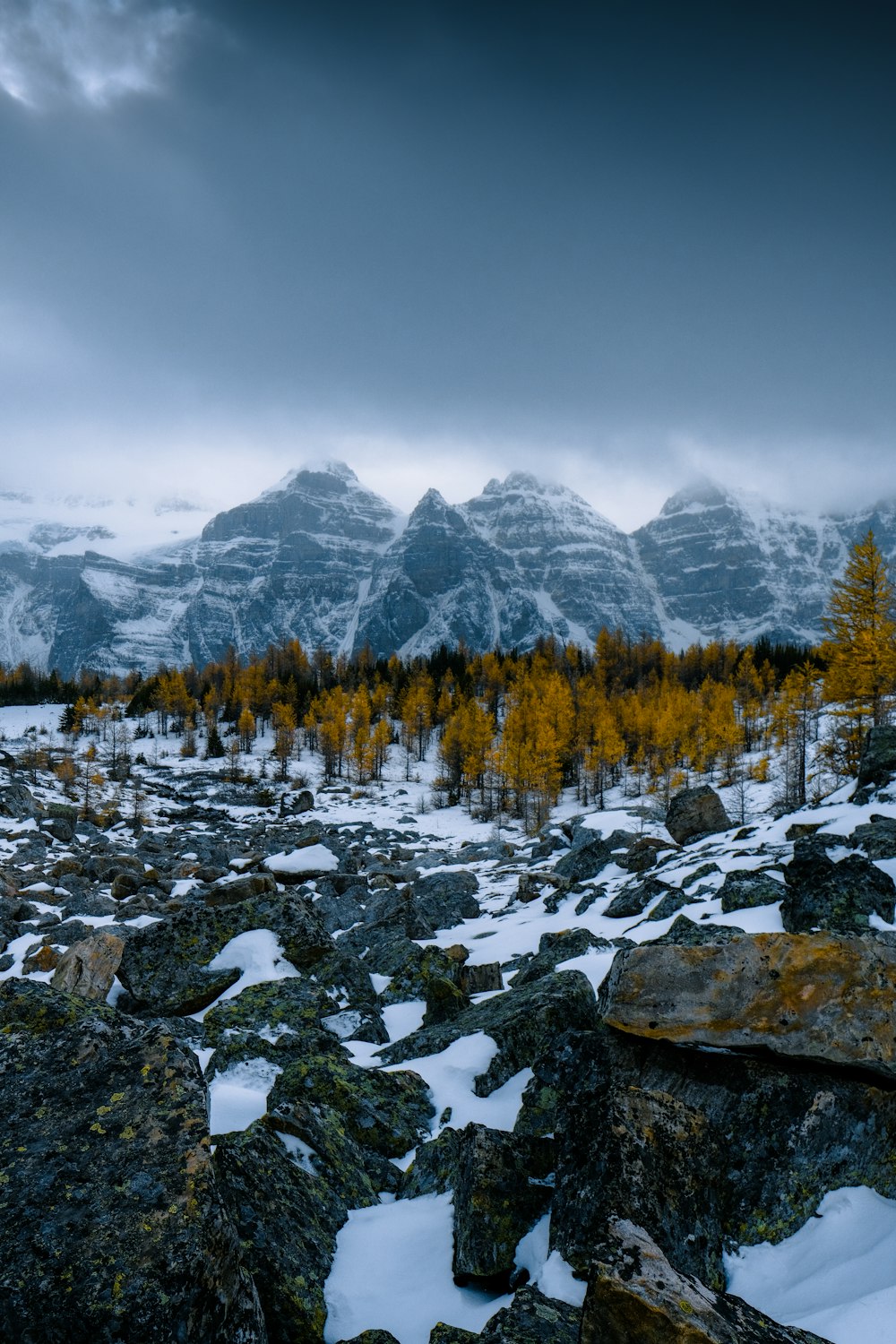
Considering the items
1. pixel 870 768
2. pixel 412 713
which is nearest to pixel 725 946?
pixel 870 768

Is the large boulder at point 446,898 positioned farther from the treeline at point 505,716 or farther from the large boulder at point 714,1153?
the treeline at point 505,716

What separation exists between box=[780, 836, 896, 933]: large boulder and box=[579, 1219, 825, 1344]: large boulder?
6.87 m

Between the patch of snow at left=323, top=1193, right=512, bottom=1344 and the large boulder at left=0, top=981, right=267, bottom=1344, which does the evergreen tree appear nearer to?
the patch of snow at left=323, top=1193, right=512, bottom=1344

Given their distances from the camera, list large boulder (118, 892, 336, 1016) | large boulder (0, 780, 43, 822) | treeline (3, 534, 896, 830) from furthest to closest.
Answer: large boulder (0, 780, 43, 822)
treeline (3, 534, 896, 830)
large boulder (118, 892, 336, 1016)

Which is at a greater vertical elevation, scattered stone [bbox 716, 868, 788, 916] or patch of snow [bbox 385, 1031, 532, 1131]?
scattered stone [bbox 716, 868, 788, 916]

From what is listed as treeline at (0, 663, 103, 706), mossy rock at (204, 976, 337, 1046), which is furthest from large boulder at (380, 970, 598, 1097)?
treeline at (0, 663, 103, 706)

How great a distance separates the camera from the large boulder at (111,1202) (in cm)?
284

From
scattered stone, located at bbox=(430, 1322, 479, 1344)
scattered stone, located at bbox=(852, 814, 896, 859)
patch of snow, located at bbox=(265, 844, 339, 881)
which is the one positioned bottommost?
patch of snow, located at bbox=(265, 844, 339, 881)

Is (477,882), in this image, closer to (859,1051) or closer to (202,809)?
(859,1051)

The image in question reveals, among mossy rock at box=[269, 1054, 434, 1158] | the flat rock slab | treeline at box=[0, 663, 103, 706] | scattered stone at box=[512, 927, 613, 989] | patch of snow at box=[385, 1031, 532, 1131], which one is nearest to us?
the flat rock slab

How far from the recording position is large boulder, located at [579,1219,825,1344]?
270cm

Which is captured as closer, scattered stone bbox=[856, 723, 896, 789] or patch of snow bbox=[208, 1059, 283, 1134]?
patch of snow bbox=[208, 1059, 283, 1134]

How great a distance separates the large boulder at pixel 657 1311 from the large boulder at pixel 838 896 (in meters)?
6.87

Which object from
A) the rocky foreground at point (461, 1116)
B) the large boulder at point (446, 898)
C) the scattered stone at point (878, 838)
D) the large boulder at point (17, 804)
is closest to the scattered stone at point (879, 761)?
the scattered stone at point (878, 838)
